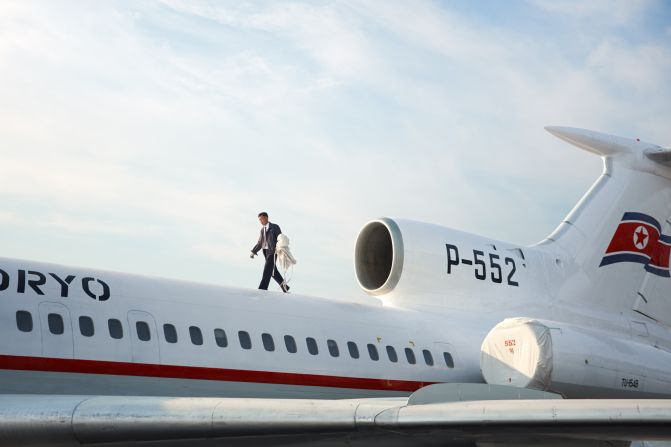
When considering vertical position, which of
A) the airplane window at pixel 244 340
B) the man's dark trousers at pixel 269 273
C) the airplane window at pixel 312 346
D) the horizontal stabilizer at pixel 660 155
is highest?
the horizontal stabilizer at pixel 660 155

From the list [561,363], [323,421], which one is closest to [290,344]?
[561,363]

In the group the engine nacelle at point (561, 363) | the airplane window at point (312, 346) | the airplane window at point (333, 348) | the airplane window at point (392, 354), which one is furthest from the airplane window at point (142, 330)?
the engine nacelle at point (561, 363)

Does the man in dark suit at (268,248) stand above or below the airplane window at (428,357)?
above

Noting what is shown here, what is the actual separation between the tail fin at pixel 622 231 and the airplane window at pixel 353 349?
5179 millimetres

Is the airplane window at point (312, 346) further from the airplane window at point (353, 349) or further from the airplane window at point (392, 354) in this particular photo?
the airplane window at point (392, 354)

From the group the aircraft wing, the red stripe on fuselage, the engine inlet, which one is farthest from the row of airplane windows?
the engine inlet

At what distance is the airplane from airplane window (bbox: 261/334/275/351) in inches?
1.1

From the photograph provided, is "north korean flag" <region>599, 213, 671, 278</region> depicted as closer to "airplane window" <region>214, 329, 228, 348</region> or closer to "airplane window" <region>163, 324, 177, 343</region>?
"airplane window" <region>214, 329, 228, 348</region>

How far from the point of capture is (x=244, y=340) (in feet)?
39.9

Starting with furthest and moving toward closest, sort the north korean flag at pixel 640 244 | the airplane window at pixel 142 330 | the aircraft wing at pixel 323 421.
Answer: the north korean flag at pixel 640 244
the airplane window at pixel 142 330
the aircraft wing at pixel 323 421

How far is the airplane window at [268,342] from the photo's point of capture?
12328 millimetres

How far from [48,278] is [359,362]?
14.3ft

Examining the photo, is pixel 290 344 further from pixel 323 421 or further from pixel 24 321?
pixel 323 421

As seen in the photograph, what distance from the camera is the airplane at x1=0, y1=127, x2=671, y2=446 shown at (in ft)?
26.3
